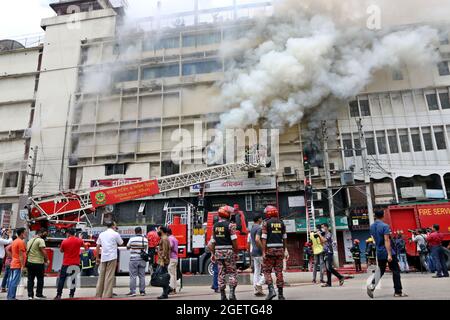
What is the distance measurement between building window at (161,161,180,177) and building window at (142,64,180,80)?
7.51 metres

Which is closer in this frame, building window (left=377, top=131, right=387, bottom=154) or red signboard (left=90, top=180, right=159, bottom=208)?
red signboard (left=90, top=180, right=159, bottom=208)

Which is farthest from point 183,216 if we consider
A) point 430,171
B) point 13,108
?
point 13,108

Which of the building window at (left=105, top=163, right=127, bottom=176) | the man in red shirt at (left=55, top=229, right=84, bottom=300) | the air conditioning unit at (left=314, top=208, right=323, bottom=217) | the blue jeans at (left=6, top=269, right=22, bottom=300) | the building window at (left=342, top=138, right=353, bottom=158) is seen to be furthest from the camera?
the building window at (left=105, top=163, right=127, bottom=176)

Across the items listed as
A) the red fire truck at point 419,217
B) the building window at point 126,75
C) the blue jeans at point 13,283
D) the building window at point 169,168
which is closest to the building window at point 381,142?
the red fire truck at point 419,217

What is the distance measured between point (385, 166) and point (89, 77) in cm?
2443

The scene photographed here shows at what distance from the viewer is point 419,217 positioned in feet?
43.5

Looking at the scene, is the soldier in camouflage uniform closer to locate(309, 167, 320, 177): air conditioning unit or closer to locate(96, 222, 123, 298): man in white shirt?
locate(96, 222, 123, 298): man in white shirt

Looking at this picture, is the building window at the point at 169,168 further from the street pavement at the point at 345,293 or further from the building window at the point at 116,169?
the street pavement at the point at 345,293

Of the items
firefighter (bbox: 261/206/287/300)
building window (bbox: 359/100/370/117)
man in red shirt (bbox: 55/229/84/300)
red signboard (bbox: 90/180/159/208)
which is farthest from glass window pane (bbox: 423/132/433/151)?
man in red shirt (bbox: 55/229/84/300)

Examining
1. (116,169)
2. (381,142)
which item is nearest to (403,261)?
(381,142)

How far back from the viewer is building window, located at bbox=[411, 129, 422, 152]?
2331 cm

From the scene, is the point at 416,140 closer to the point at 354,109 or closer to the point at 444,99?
the point at 444,99

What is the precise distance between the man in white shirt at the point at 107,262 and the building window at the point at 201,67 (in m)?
21.9

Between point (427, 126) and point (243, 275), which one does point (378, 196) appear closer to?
point (427, 126)
